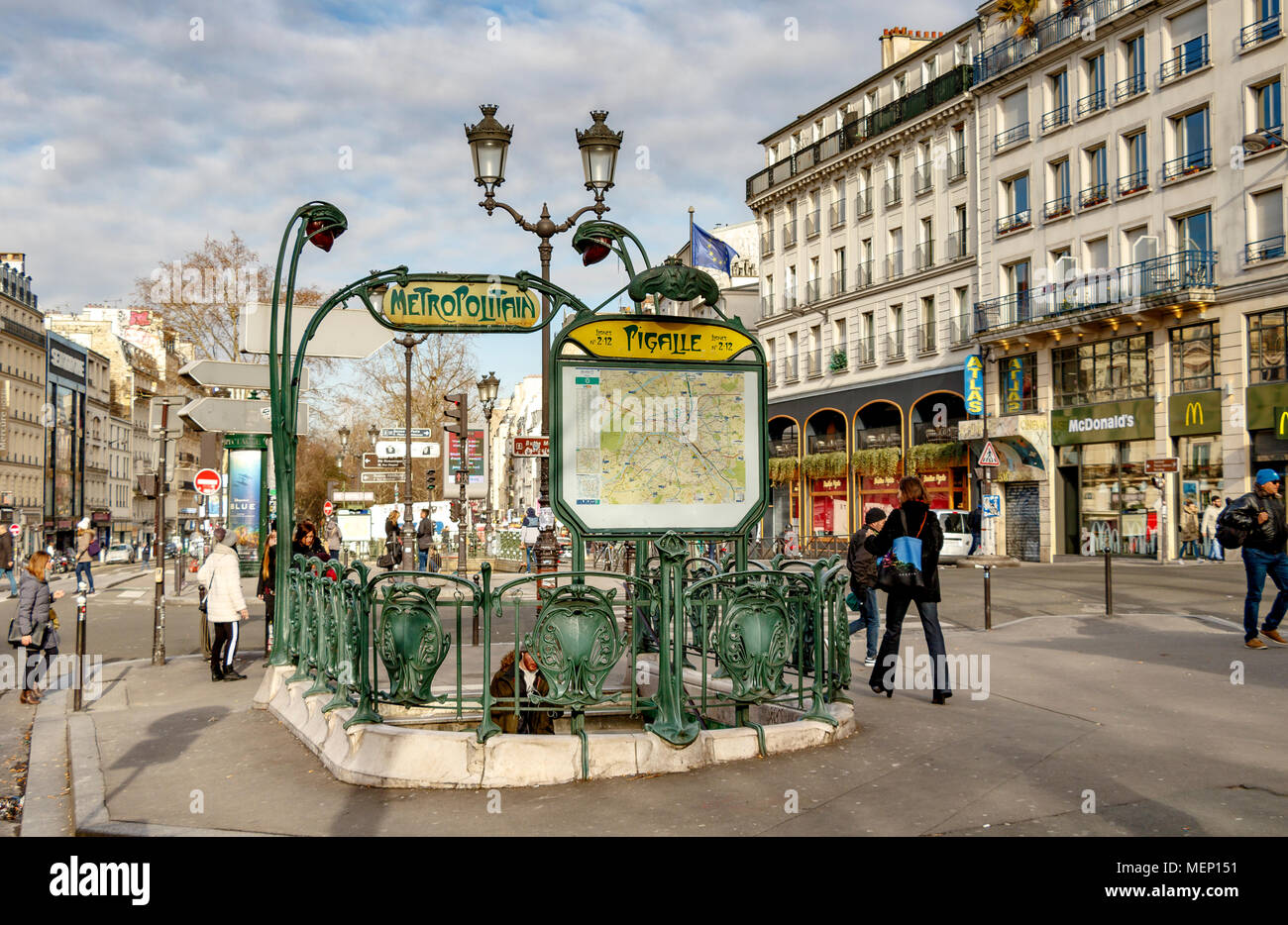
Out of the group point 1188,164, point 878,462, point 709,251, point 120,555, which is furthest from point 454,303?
point 120,555

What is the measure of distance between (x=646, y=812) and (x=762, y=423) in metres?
3.68

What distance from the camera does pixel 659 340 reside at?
8.61m

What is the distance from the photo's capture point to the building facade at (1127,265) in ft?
94.1

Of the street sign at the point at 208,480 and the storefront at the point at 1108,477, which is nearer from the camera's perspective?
the street sign at the point at 208,480

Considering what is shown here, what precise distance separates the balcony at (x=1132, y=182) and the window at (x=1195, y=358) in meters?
4.30

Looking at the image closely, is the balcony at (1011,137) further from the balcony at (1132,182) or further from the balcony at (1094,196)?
the balcony at (1132,182)

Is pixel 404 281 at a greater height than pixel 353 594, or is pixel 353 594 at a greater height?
pixel 404 281

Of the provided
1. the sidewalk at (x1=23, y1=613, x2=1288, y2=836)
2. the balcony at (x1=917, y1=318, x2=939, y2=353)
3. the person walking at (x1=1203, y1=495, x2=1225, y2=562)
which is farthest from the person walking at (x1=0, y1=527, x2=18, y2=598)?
the balcony at (x1=917, y1=318, x2=939, y2=353)

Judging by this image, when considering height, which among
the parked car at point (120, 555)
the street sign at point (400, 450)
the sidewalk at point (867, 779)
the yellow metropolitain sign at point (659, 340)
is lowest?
the parked car at point (120, 555)

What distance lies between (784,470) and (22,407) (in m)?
57.0

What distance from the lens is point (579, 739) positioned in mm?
6480

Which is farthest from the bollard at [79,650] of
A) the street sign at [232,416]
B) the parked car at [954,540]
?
the parked car at [954,540]
